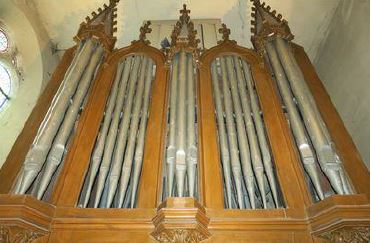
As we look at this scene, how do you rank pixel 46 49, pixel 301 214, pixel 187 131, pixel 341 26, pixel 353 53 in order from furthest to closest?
pixel 46 49 → pixel 341 26 → pixel 353 53 → pixel 187 131 → pixel 301 214

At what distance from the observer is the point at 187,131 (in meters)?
3.48

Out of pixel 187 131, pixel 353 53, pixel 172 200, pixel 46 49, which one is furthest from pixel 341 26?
pixel 46 49

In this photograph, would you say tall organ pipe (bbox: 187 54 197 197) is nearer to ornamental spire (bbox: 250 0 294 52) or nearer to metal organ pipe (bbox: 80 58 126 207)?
metal organ pipe (bbox: 80 58 126 207)

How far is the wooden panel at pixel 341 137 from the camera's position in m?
2.93

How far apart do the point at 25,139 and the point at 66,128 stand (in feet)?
1.28

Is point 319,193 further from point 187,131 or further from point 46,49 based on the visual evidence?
point 46,49

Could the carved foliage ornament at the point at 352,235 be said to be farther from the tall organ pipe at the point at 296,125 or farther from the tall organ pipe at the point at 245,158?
the tall organ pipe at the point at 245,158

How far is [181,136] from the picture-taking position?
337 centimetres

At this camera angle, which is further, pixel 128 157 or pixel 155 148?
pixel 155 148

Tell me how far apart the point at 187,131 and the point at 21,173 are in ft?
4.82

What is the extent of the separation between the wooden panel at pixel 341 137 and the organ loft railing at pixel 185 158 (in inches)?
0.4

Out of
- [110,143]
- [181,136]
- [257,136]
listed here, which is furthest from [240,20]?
[110,143]

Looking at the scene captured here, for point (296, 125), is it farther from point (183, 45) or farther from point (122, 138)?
point (183, 45)

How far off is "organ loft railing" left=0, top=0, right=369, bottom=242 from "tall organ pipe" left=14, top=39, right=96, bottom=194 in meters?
0.01
